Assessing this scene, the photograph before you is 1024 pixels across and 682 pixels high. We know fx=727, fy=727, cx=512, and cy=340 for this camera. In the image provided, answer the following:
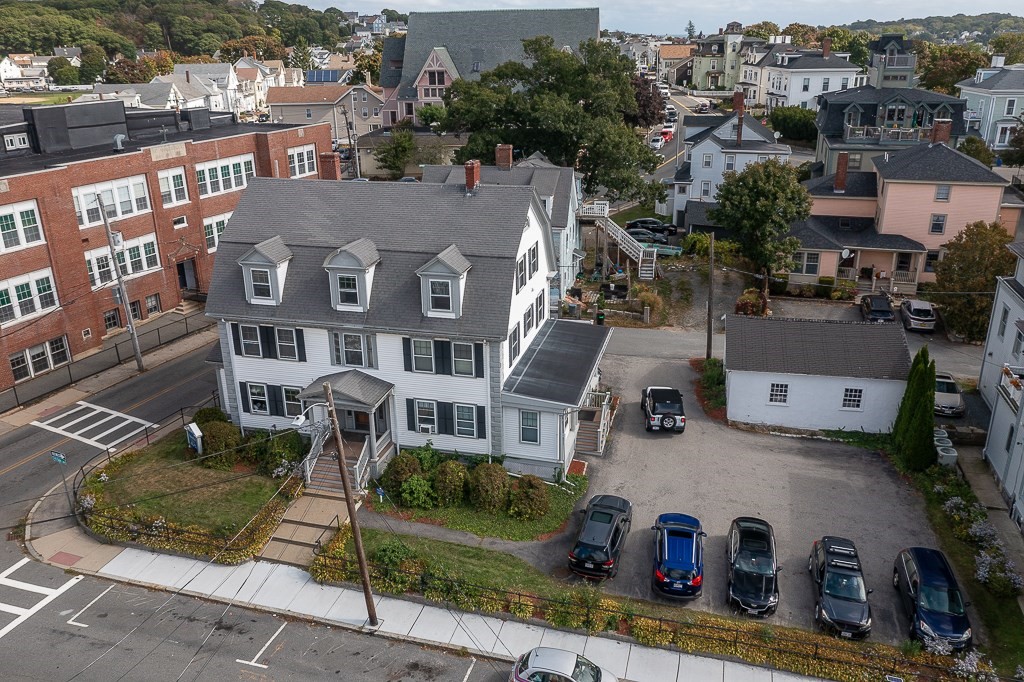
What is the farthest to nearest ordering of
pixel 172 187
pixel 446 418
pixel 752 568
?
pixel 172 187 → pixel 446 418 → pixel 752 568

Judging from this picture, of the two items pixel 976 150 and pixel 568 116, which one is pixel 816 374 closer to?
pixel 568 116

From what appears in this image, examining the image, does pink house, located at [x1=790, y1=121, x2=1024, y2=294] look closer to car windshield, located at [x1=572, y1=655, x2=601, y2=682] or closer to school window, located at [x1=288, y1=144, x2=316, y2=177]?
school window, located at [x1=288, y1=144, x2=316, y2=177]

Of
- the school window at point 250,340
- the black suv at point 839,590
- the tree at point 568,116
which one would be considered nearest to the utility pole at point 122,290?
the school window at point 250,340

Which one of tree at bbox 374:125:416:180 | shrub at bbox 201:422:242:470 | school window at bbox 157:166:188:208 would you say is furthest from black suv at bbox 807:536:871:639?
tree at bbox 374:125:416:180

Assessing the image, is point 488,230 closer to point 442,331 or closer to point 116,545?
point 442,331

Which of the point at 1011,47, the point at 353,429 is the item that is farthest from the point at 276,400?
the point at 1011,47
